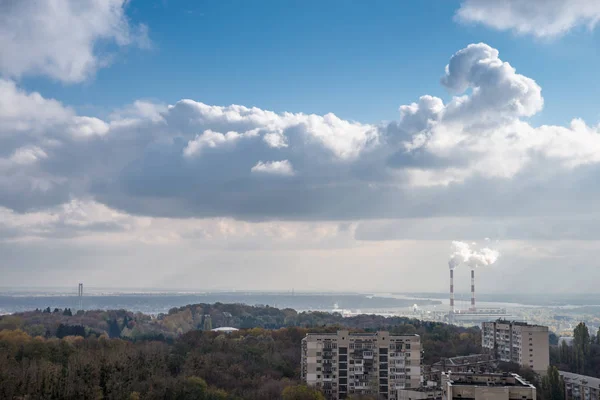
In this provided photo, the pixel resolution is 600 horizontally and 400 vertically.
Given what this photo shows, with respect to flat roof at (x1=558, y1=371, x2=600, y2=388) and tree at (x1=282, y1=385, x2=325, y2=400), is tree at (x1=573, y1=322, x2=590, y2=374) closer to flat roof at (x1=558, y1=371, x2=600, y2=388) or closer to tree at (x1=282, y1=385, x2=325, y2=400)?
flat roof at (x1=558, y1=371, x2=600, y2=388)

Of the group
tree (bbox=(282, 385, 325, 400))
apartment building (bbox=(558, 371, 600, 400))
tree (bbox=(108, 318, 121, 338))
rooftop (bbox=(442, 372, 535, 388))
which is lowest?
tree (bbox=(108, 318, 121, 338))

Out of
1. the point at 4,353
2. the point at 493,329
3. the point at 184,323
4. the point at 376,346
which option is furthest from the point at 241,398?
the point at 184,323

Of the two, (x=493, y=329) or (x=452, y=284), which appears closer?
(x=493, y=329)

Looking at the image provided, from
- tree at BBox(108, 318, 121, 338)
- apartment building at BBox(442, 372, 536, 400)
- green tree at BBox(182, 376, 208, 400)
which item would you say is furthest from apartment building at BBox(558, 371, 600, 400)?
tree at BBox(108, 318, 121, 338)

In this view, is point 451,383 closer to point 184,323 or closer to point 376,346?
point 376,346

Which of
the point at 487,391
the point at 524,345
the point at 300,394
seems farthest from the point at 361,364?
the point at 487,391

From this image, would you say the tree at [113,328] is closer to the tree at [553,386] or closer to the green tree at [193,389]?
the green tree at [193,389]
